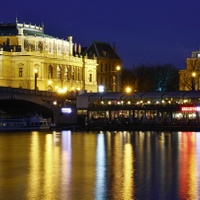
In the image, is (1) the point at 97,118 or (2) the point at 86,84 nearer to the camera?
(1) the point at 97,118

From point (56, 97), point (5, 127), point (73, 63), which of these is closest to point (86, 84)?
point (73, 63)

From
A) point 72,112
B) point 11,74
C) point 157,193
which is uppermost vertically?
point 11,74

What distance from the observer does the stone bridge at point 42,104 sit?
118600mm

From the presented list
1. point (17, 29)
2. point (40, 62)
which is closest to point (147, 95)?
point (40, 62)

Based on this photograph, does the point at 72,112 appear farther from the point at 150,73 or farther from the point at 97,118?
the point at 150,73

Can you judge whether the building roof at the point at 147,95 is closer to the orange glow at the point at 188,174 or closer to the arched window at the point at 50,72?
the arched window at the point at 50,72

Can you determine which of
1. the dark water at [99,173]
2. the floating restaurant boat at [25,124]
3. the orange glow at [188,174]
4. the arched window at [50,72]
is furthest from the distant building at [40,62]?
the orange glow at [188,174]

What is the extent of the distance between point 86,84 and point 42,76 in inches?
806

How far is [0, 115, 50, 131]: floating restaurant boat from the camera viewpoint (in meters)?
116

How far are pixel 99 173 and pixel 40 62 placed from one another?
417ft

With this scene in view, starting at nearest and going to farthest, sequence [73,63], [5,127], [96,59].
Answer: [5,127]
[73,63]
[96,59]

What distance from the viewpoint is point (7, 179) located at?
41281mm

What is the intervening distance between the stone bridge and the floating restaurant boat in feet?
10.1

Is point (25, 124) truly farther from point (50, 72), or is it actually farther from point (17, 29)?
point (17, 29)
